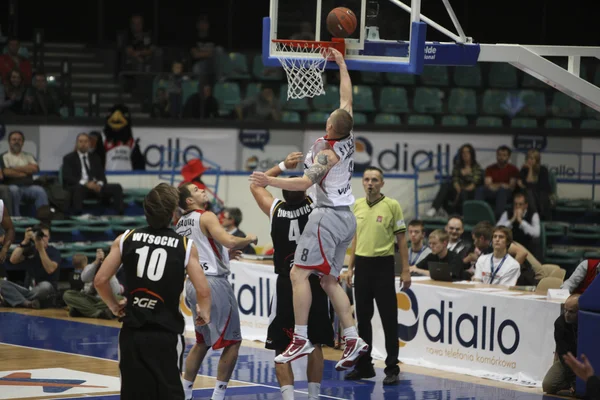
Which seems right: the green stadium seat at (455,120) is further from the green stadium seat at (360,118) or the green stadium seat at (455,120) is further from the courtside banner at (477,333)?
the courtside banner at (477,333)

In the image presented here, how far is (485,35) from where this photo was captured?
24016 millimetres

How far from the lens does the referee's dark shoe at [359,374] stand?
10578mm

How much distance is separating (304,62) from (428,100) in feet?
39.0

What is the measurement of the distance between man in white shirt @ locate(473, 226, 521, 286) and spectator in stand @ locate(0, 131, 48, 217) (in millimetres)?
7983

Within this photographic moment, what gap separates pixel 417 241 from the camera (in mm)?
13305

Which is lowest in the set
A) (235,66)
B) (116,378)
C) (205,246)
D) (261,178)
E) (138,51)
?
(116,378)

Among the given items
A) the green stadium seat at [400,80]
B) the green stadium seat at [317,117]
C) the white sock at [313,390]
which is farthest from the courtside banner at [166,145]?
the white sock at [313,390]

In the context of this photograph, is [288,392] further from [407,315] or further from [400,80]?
[400,80]

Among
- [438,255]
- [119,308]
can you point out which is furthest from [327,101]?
[119,308]

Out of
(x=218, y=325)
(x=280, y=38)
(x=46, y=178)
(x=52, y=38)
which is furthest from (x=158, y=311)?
(x=52, y=38)

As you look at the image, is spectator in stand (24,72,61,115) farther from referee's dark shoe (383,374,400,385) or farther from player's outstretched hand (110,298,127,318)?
player's outstretched hand (110,298,127,318)

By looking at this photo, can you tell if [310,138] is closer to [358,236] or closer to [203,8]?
[203,8]

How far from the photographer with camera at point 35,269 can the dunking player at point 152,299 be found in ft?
29.9

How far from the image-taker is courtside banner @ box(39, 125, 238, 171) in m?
18.3
